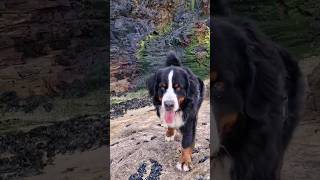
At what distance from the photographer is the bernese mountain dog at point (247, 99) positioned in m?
4.27

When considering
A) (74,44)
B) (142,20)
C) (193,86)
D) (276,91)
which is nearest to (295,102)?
(276,91)

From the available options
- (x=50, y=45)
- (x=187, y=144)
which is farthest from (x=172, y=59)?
(x=50, y=45)

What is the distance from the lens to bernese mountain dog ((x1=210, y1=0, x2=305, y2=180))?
4266mm

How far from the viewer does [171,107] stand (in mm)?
4039

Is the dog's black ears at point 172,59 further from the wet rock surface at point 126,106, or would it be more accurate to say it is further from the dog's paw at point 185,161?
the dog's paw at point 185,161

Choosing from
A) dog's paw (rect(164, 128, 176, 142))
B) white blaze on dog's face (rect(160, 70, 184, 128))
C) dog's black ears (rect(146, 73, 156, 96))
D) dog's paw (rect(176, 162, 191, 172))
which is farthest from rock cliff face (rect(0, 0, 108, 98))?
dog's paw (rect(176, 162, 191, 172))

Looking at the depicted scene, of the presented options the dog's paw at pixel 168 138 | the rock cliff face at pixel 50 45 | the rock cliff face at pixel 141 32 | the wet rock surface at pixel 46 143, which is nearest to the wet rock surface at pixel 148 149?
the dog's paw at pixel 168 138

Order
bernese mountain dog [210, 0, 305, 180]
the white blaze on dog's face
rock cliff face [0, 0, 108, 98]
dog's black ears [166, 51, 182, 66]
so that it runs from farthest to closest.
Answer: bernese mountain dog [210, 0, 305, 180], dog's black ears [166, 51, 182, 66], the white blaze on dog's face, rock cliff face [0, 0, 108, 98]

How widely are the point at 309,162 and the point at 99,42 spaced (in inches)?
81.2

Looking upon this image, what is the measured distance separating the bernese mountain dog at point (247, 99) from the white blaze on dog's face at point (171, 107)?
0.31 metres

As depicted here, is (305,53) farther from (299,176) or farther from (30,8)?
(30,8)

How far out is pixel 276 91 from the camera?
4480 mm

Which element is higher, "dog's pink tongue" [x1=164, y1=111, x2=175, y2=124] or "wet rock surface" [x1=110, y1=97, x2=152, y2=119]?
"wet rock surface" [x1=110, y1=97, x2=152, y2=119]

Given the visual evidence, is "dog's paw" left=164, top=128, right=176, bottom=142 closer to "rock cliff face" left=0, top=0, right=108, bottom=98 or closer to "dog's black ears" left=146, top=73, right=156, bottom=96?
"dog's black ears" left=146, top=73, right=156, bottom=96
